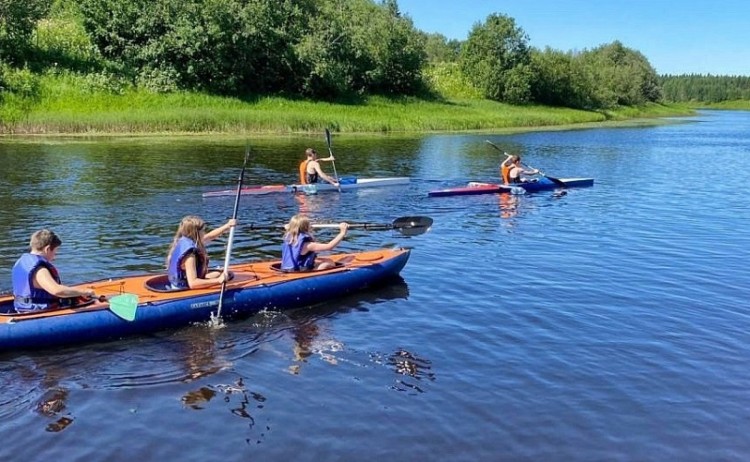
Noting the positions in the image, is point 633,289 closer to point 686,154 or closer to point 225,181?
point 225,181

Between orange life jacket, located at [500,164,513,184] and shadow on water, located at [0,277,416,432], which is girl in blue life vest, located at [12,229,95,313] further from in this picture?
orange life jacket, located at [500,164,513,184]

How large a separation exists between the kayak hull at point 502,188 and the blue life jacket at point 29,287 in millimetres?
12708

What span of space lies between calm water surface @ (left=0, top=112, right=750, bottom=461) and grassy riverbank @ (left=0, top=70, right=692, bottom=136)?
1888 centimetres

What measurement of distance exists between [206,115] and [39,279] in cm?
3110

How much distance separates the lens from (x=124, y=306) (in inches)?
318

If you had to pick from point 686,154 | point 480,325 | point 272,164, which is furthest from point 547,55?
point 480,325

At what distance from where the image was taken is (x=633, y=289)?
10734 mm

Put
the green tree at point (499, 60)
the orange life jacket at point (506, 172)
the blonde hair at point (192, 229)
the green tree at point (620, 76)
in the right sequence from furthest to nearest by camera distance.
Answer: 1. the green tree at point (620, 76)
2. the green tree at point (499, 60)
3. the orange life jacket at point (506, 172)
4. the blonde hair at point (192, 229)

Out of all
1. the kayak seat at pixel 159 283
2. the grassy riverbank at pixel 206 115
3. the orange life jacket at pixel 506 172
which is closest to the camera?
the kayak seat at pixel 159 283

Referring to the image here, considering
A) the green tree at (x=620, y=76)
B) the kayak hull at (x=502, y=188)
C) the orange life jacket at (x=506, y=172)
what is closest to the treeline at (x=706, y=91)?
the green tree at (x=620, y=76)

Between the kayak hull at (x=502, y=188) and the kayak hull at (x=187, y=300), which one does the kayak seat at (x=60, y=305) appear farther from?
the kayak hull at (x=502, y=188)

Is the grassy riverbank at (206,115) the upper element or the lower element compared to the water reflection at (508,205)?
upper

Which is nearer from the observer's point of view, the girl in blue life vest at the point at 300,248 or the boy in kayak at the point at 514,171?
the girl in blue life vest at the point at 300,248

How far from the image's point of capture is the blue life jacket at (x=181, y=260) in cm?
892
